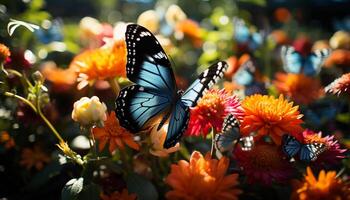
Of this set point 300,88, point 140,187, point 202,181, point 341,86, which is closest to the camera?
point 202,181

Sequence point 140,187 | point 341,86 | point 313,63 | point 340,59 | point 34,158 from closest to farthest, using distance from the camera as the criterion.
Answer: point 140,187, point 341,86, point 34,158, point 313,63, point 340,59

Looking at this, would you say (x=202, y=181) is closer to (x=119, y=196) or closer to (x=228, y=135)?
(x=228, y=135)

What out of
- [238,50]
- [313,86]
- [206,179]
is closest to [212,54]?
[238,50]

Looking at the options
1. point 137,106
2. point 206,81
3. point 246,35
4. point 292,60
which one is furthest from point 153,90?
point 246,35

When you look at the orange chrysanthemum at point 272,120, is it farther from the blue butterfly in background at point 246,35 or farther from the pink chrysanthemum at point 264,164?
the blue butterfly in background at point 246,35

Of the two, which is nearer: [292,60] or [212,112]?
[212,112]
